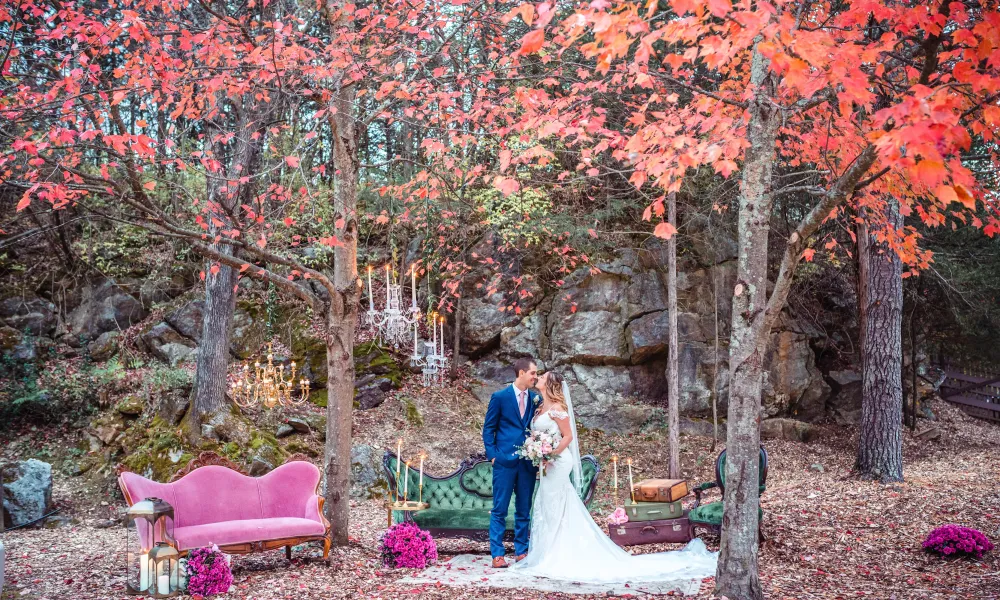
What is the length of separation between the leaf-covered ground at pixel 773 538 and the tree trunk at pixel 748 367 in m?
0.60

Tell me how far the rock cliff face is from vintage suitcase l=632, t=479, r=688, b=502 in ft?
21.1

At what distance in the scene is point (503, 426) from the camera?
6395mm

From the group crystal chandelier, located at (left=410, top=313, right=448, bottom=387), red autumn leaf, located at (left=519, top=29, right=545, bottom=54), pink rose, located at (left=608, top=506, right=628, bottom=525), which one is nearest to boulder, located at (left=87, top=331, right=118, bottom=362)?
crystal chandelier, located at (left=410, top=313, right=448, bottom=387)

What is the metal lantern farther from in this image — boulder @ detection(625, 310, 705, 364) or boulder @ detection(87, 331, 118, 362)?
boulder @ detection(625, 310, 705, 364)

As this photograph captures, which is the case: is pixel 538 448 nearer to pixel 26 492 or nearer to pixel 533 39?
pixel 533 39

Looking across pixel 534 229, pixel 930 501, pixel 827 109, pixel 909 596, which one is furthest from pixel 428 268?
pixel 909 596

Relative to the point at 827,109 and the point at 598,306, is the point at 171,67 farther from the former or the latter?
the point at 598,306

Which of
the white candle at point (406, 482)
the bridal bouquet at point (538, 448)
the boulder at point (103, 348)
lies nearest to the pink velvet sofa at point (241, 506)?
the white candle at point (406, 482)

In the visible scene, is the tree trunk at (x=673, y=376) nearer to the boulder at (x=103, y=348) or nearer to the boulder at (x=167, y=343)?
the boulder at (x=167, y=343)

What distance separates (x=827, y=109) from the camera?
7.46 meters

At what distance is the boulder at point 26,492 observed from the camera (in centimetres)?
855

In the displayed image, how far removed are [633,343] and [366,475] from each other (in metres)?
6.02

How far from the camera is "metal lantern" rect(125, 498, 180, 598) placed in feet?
16.9

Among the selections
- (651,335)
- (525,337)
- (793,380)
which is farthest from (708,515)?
(793,380)
